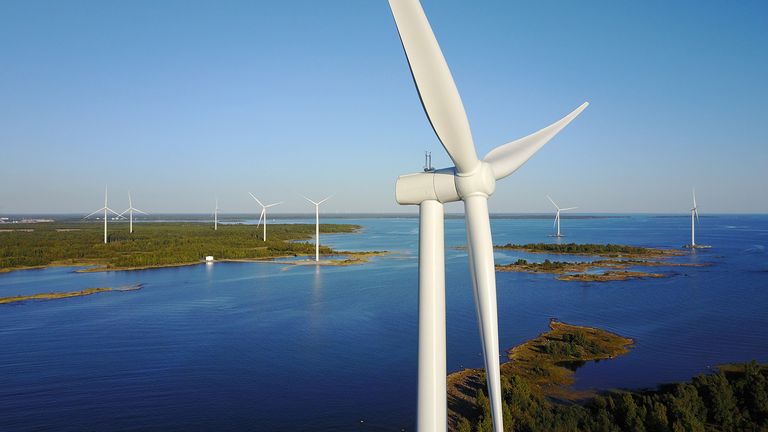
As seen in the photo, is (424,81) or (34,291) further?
(34,291)

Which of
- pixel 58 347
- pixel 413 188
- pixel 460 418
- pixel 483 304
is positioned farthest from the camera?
pixel 58 347

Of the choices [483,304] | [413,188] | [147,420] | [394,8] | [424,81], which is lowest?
[147,420]

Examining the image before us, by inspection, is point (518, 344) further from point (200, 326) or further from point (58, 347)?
point (58, 347)

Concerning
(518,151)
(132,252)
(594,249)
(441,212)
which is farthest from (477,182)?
(594,249)

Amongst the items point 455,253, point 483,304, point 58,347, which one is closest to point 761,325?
point 483,304

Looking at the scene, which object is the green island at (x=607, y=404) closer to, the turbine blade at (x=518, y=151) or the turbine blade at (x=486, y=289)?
the turbine blade at (x=486, y=289)

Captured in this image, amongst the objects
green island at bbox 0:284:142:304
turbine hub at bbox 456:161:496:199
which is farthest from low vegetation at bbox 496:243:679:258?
turbine hub at bbox 456:161:496:199

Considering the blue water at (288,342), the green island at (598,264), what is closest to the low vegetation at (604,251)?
the green island at (598,264)
